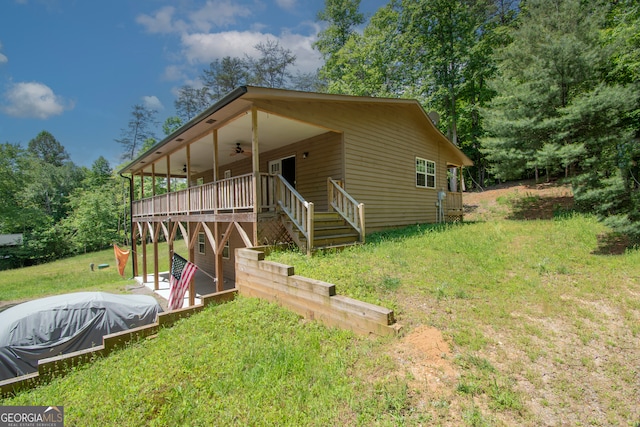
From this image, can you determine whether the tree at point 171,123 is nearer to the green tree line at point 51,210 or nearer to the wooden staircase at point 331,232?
the green tree line at point 51,210

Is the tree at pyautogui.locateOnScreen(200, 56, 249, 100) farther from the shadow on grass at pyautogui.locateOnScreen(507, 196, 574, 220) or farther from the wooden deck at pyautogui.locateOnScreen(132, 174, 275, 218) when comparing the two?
the shadow on grass at pyautogui.locateOnScreen(507, 196, 574, 220)

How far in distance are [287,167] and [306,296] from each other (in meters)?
7.05

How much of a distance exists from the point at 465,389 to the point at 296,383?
1622 millimetres

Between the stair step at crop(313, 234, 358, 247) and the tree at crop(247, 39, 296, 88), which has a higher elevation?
the tree at crop(247, 39, 296, 88)

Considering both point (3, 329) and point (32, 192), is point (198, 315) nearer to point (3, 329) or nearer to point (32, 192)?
point (3, 329)

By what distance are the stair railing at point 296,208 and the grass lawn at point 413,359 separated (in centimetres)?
85

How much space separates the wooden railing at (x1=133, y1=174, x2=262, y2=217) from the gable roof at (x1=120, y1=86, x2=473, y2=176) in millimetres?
1581

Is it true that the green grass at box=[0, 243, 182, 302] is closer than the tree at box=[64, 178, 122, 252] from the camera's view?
Yes

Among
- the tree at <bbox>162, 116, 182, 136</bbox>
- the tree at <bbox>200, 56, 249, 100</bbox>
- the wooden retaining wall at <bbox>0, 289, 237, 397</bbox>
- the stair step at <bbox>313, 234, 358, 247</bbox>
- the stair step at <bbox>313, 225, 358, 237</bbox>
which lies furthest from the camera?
the tree at <bbox>162, 116, 182, 136</bbox>

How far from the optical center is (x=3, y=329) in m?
6.14

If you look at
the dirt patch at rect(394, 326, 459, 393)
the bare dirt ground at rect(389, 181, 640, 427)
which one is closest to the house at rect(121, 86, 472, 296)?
the dirt patch at rect(394, 326, 459, 393)

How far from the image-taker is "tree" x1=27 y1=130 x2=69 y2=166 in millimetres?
58531

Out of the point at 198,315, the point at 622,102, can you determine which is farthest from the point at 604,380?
the point at 622,102

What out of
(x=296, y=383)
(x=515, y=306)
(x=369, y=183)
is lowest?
(x=296, y=383)
